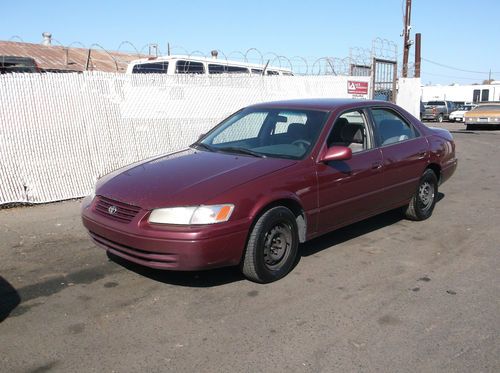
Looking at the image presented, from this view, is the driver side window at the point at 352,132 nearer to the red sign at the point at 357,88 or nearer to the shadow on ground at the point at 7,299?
the shadow on ground at the point at 7,299

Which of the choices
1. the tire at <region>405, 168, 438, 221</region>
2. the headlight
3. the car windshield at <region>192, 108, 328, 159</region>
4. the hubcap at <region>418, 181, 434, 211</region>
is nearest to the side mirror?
the car windshield at <region>192, 108, 328, 159</region>

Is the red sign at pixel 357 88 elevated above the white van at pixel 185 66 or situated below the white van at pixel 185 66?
below

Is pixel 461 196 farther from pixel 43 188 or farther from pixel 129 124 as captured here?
pixel 43 188

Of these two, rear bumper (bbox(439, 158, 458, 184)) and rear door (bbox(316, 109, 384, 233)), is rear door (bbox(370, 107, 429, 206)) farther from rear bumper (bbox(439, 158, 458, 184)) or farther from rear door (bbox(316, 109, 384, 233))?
rear bumper (bbox(439, 158, 458, 184))

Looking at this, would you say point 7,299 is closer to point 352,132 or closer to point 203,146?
point 203,146

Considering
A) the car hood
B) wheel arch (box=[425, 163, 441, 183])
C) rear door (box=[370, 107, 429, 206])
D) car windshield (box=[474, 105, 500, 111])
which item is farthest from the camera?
car windshield (box=[474, 105, 500, 111])

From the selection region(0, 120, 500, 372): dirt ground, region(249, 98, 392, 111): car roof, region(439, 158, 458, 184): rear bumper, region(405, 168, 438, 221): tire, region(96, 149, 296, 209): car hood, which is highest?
region(249, 98, 392, 111): car roof

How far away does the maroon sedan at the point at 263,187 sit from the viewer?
155 inches

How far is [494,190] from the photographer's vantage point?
8609 millimetres

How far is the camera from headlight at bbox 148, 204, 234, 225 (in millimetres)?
3875

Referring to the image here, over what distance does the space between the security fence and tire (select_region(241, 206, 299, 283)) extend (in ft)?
14.2

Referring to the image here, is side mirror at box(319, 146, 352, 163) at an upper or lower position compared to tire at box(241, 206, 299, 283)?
upper

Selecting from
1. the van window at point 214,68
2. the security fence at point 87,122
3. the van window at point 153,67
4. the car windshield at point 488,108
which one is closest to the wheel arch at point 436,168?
the security fence at point 87,122

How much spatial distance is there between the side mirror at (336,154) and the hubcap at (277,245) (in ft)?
2.55
